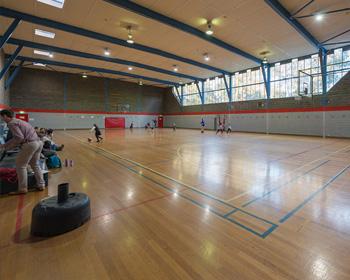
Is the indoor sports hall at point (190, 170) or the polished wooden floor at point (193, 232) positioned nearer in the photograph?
the polished wooden floor at point (193, 232)

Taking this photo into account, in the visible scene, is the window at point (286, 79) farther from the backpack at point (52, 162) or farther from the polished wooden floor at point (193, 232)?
the backpack at point (52, 162)

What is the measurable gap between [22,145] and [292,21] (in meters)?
15.9

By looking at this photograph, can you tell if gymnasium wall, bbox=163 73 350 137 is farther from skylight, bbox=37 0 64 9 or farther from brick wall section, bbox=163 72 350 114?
skylight, bbox=37 0 64 9

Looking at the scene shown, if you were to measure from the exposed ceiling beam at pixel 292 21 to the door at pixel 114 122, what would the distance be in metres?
27.6

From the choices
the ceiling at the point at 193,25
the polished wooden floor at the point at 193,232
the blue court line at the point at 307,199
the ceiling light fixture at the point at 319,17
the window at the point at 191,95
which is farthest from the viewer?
the window at the point at 191,95

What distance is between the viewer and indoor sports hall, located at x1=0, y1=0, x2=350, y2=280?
2.37 meters

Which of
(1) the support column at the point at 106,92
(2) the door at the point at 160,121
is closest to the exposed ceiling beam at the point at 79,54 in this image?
(1) the support column at the point at 106,92

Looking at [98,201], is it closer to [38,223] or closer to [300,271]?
[38,223]

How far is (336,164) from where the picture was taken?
7297mm

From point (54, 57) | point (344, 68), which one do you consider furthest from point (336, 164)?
point (54, 57)

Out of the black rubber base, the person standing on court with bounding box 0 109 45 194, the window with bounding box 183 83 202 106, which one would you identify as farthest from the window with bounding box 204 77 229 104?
the black rubber base

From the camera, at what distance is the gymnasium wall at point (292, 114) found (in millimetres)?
17531

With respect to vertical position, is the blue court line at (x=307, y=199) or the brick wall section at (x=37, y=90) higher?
the brick wall section at (x=37, y=90)

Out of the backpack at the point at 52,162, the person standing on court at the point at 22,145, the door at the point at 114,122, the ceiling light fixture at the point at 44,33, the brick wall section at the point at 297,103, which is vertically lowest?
the backpack at the point at 52,162
